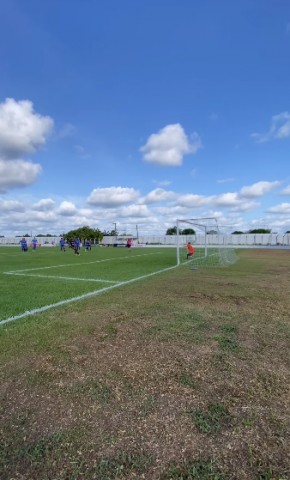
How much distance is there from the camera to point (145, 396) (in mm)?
Answer: 3014

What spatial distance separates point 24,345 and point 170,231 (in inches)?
3270

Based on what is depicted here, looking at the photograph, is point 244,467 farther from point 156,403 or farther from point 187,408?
point 156,403

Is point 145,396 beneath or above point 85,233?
beneath

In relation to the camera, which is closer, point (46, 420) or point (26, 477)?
point (26, 477)

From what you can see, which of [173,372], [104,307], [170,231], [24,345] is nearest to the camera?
[173,372]

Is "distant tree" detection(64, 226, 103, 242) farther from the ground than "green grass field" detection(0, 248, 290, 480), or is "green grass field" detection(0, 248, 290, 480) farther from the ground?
"distant tree" detection(64, 226, 103, 242)

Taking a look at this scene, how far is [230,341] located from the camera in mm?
4492

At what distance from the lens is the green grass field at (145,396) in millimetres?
2170

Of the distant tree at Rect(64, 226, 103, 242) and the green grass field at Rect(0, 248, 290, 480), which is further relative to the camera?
the distant tree at Rect(64, 226, 103, 242)

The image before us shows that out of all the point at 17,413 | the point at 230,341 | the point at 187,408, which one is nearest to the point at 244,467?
the point at 187,408

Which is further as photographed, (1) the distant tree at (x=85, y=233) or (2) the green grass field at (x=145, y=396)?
(1) the distant tree at (x=85, y=233)

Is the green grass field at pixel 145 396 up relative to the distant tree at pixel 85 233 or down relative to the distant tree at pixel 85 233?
down

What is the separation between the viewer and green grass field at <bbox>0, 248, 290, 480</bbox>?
7.12ft

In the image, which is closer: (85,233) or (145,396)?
(145,396)
